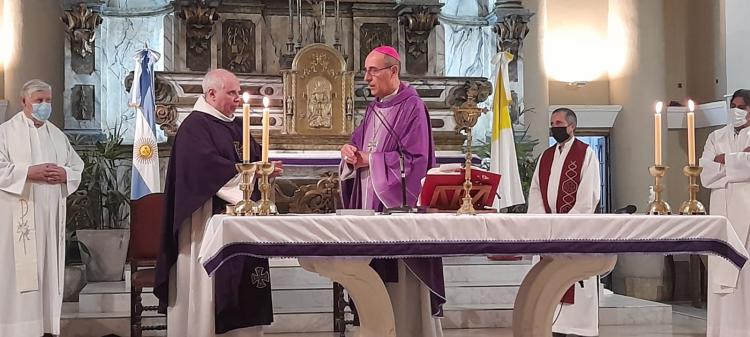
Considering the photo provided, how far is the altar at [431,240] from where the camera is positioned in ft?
13.1

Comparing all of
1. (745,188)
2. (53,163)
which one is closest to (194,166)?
(53,163)

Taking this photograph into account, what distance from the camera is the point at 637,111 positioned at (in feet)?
39.6

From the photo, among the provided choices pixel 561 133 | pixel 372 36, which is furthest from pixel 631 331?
pixel 372 36

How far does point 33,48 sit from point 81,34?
75cm

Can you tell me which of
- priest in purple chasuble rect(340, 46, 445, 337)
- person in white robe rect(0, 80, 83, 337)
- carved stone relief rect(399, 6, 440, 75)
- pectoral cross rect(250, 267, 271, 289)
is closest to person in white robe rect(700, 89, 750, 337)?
priest in purple chasuble rect(340, 46, 445, 337)

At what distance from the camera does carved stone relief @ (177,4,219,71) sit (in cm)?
1097

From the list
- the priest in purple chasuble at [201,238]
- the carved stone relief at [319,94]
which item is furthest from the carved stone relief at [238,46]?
the priest in purple chasuble at [201,238]

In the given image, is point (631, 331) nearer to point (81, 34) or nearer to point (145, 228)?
point (145, 228)

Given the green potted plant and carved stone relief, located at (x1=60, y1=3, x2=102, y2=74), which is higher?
carved stone relief, located at (x1=60, y1=3, x2=102, y2=74)

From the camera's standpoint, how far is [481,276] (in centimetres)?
902

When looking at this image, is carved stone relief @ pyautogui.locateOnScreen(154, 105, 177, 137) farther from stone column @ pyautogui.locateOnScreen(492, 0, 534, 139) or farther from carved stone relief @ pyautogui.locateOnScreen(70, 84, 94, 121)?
stone column @ pyautogui.locateOnScreen(492, 0, 534, 139)

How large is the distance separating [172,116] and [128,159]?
1450 mm

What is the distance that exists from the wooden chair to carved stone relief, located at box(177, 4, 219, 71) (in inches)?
159

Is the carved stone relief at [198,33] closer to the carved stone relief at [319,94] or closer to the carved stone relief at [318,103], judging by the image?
the carved stone relief at [319,94]
